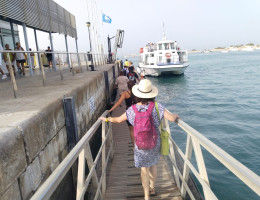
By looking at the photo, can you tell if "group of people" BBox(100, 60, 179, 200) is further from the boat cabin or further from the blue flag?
the blue flag

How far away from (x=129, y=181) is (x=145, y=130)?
1665 mm

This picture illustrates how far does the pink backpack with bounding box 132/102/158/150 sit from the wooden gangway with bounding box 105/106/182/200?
111 cm

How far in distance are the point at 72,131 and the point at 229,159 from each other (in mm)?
2988

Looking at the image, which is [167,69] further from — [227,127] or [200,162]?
[200,162]

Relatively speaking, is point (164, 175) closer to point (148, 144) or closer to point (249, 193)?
point (148, 144)

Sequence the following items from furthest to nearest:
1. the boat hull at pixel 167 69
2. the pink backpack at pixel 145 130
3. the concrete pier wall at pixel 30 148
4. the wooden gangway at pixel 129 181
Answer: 1. the boat hull at pixel 167 69
2. the wooden gangway at pixel 129 181
3. the pink backpack at pixel 145 130
4. the concrete pier wall at pixel 30 148

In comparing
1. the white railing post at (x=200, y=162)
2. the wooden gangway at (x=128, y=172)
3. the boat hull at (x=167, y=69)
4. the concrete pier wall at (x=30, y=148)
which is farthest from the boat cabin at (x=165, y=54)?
the white railing post at (x=200, y=162)

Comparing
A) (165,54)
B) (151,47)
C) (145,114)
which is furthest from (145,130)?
(151,47)

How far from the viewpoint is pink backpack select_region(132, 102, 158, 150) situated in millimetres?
2529

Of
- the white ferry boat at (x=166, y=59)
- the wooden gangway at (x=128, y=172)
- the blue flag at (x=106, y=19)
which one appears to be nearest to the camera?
the wooden gangway at (x=128, y=172)

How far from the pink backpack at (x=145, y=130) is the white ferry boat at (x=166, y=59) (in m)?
24.4

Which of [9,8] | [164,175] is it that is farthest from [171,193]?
[9,8]

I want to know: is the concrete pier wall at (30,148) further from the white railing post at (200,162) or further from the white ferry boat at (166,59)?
the white ferry boat at (166,59)

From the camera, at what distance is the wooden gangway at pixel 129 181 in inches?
130
